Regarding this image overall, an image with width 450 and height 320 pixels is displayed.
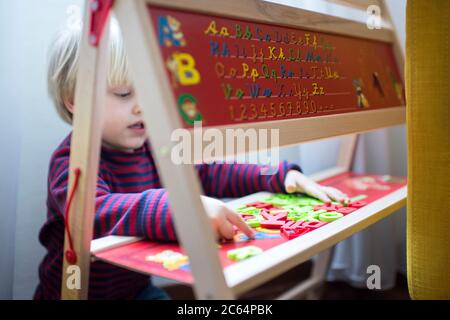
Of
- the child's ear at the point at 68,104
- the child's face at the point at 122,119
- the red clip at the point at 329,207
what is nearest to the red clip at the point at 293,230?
the red clip at the point at 329,207

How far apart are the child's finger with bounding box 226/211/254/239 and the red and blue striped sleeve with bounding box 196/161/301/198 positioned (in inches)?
11.5

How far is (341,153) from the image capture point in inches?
48.6

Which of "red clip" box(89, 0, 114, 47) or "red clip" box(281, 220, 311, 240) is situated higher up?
"red clip" box(89, 0, 114, 47)

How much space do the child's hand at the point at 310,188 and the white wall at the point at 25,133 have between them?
490mm

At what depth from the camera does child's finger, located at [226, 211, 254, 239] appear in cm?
67

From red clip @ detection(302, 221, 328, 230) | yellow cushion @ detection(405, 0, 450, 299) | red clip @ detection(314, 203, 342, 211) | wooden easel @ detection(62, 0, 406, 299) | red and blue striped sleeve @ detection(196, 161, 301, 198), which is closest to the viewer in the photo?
wooden easel @ detection(62, 0, 406, 299)

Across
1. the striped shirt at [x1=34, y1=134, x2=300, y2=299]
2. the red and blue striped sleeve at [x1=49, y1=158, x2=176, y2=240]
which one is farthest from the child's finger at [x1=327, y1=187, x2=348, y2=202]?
the red and blue striped sleeve at [x1=49, y1=158, x2=176, y2=240]

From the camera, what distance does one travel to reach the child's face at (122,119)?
0.83 metres

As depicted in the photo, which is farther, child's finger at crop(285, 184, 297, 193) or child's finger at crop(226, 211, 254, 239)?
child's finger at crop(285, 184, 297, 193)

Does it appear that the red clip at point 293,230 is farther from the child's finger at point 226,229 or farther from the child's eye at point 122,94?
the child's eye at point 122,94

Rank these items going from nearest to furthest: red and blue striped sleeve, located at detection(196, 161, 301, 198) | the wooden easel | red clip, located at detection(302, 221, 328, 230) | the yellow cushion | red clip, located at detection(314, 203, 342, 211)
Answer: the wooden easel < the yellow cushion < red clip, located at detection(302, 221, 328, 230) < red clip, located at detection(314, 203, 342, 211) < red and blue striped sleeve, located at detection(196, 161, 301, 198)

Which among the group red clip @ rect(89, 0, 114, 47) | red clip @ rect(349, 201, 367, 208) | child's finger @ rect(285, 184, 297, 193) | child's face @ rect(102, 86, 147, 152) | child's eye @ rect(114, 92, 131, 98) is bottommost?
red clip @ rect(349, 201, 367, 208)

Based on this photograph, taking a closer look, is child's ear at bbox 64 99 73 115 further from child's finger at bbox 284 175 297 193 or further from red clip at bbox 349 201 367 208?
red clip at bbox 349 201 367 208
